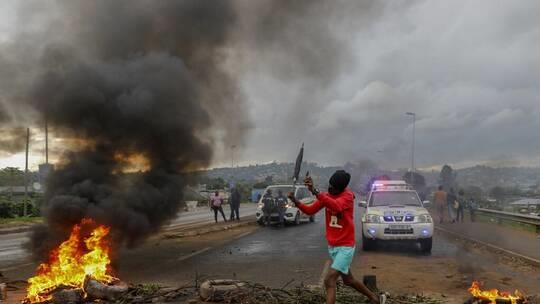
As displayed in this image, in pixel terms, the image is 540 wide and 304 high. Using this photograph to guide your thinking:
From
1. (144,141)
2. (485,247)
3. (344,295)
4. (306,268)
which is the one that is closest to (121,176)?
(144,141)

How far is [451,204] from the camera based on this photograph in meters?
22.0

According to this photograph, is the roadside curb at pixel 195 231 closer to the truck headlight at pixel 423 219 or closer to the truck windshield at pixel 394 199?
the truck windshield at pixel 394 199

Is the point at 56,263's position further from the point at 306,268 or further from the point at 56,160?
the point at 306,268

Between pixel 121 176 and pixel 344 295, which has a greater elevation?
pixel 121 176

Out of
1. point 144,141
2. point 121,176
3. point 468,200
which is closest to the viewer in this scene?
point 121,176

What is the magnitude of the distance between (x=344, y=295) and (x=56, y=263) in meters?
4.48

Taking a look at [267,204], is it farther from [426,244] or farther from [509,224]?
[509,224]

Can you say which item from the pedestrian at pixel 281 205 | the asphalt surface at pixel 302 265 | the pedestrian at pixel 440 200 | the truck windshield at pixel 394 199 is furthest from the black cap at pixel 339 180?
the pedestrian at pixel 440 200

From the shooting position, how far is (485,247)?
13234 millimetres

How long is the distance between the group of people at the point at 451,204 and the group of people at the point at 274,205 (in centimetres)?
648

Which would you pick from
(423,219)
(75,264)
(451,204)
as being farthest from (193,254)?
(451,204)

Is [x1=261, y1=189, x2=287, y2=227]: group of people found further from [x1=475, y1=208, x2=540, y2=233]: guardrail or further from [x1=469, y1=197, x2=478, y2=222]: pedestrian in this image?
[x1=475, y1=208, x2=540, y2=233]: guardrail

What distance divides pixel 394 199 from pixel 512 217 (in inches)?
314

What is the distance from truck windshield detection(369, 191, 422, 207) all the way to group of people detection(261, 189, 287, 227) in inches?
315
